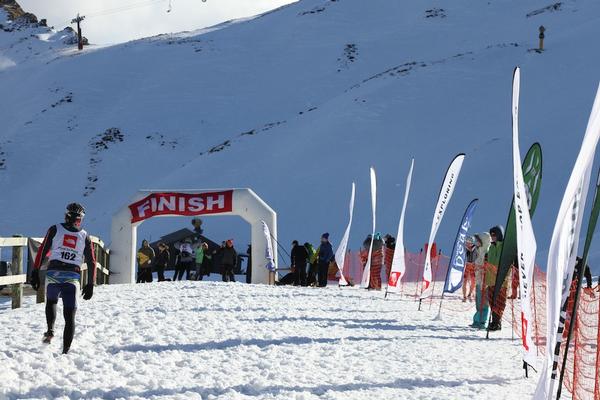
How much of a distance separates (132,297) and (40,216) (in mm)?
40757

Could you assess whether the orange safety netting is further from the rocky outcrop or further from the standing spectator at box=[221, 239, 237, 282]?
the rocky outcrop

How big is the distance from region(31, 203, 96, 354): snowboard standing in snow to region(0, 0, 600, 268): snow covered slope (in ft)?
84.7

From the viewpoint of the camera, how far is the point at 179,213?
24.0 meters

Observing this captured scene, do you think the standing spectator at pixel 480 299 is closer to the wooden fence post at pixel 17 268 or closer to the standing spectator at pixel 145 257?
the wooden fence post at pixel 17 268

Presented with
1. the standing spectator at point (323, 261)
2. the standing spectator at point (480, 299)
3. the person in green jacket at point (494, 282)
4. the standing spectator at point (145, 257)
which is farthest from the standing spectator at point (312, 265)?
the person in green jacket at point (494, 282)

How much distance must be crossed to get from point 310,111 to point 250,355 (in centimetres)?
4566

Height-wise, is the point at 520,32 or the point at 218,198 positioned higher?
the point at 520,32

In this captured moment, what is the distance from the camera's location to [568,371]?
10297 millimetres

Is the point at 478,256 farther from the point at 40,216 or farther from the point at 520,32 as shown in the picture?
the point at 520,32

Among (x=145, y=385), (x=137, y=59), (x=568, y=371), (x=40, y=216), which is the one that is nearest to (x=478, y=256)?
(x=568, y=371)

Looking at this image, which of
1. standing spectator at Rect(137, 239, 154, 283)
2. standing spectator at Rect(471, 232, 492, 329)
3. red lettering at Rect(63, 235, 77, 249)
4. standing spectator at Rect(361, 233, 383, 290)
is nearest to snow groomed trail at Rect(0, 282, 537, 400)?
standing spectator at Rect(471, 232, 492, 329)

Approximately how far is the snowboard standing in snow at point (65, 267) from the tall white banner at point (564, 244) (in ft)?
15.7

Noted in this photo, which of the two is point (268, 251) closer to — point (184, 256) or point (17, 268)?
point (184, 256)

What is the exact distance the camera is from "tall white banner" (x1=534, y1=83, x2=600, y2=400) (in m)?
5.63
